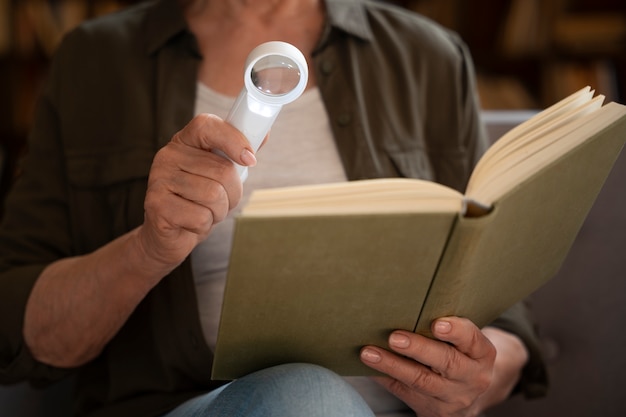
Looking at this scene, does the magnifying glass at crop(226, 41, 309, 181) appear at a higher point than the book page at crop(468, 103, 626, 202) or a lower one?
higher

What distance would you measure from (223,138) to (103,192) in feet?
1.30

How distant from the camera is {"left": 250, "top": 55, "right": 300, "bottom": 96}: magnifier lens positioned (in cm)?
69

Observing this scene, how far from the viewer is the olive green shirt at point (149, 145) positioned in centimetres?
101

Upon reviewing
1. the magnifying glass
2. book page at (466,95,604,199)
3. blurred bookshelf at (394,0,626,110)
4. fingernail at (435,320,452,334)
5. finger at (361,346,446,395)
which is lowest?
blurred bookshelf at (394,0,626,110)

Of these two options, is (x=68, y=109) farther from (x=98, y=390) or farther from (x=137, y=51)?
(x=98, y=390)

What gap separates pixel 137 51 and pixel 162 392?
0.46 meters

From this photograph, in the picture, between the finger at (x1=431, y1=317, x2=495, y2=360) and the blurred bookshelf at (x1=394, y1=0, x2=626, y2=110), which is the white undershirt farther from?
the blurred bookshelf at (x1=394, y1=0, x2=626, y2=110)

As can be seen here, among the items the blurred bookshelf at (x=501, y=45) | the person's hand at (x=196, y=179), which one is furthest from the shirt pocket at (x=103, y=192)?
the blurred bookshelf at (x=501, y=45)

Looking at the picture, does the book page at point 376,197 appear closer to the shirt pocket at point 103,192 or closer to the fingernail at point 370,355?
the fingernail at point 370,355

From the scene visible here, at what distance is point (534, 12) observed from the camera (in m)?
2.46

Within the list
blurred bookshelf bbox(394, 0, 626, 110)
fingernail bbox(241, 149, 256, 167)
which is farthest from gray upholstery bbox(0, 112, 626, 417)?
blurred bookshelf bbox(394, 0, 626, 110)

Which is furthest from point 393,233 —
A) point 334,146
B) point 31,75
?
point 31,75

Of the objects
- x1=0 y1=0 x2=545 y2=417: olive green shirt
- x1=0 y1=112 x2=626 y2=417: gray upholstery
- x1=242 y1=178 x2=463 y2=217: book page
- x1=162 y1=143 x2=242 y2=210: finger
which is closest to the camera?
x1=242 y1=178 x2=463 y2=217: book page

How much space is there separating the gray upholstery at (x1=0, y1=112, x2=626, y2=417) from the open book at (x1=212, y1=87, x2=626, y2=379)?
1.42ft
